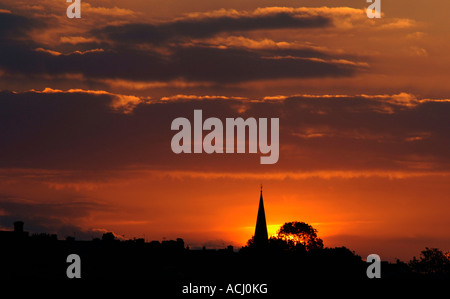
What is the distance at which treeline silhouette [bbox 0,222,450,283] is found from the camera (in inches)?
4722

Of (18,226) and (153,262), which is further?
(153,262)

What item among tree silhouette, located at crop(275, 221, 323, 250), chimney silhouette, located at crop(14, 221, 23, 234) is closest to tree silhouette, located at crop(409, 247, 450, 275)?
tree silhouette, located at crop(275, 221, 323, 250)

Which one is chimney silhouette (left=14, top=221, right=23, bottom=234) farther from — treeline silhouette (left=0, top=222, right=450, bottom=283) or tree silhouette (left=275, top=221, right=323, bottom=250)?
tree silhouette (left=275, top=221, right=323, bottom=250)

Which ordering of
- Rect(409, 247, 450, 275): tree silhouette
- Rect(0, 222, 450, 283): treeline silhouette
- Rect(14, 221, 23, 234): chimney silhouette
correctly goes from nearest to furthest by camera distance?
Rect(0, 222, 450, 283): treeline silhouette < Rect(14, 221, 23, 234): chimney silhouette < Rect(409, 247, 450, 275): tree silhouette

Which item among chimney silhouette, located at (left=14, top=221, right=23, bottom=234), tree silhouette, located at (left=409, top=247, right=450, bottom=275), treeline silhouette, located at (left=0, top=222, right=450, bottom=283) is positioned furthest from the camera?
tree silhouette, located at (left=409, top=247, right=450, bottom=275)

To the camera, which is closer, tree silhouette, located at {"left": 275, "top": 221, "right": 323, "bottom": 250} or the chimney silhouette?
the chimney silhouette

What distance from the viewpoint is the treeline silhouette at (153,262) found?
4722 inches

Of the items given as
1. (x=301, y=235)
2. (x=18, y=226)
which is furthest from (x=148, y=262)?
(x=301, y=235)

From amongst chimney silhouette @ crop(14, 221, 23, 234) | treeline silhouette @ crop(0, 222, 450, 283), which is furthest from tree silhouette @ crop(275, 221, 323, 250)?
chimney silhouette @ crop(14, 221, 23, 234)

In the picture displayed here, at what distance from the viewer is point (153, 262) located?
142m

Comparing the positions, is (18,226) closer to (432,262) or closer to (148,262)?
(148,262)

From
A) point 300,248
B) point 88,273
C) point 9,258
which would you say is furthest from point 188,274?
point 300,248
